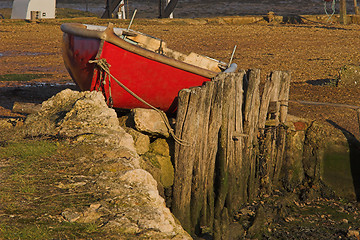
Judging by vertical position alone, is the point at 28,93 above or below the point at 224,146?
below

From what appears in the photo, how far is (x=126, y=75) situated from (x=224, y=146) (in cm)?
205

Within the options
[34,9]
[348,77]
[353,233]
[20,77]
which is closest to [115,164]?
[353,233]

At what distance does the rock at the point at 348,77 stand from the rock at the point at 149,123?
220 inches

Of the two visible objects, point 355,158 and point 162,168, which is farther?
point 355,158

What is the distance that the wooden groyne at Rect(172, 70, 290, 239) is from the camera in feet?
24.5

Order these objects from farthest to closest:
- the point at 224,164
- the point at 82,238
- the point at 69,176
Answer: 1. the point at 224,164
2. the point at 69,176
3. the point at 82,238

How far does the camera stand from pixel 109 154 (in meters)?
6.56

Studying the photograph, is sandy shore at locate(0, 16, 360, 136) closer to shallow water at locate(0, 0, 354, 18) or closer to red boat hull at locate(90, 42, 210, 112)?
red boat hull at locate(90, 42, 210, 112)

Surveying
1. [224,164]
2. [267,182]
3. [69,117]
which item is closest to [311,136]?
[267,182]

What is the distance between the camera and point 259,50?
732 inches

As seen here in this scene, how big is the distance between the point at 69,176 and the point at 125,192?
74cm

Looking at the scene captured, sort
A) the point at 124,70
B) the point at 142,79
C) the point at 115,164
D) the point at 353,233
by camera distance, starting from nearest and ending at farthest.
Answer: the point at 115,164
the point at 353,233
the point at 124,70
the point at 142,79

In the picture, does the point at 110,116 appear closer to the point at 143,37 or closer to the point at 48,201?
the point at 48,201

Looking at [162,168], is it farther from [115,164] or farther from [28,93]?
[28,93]
